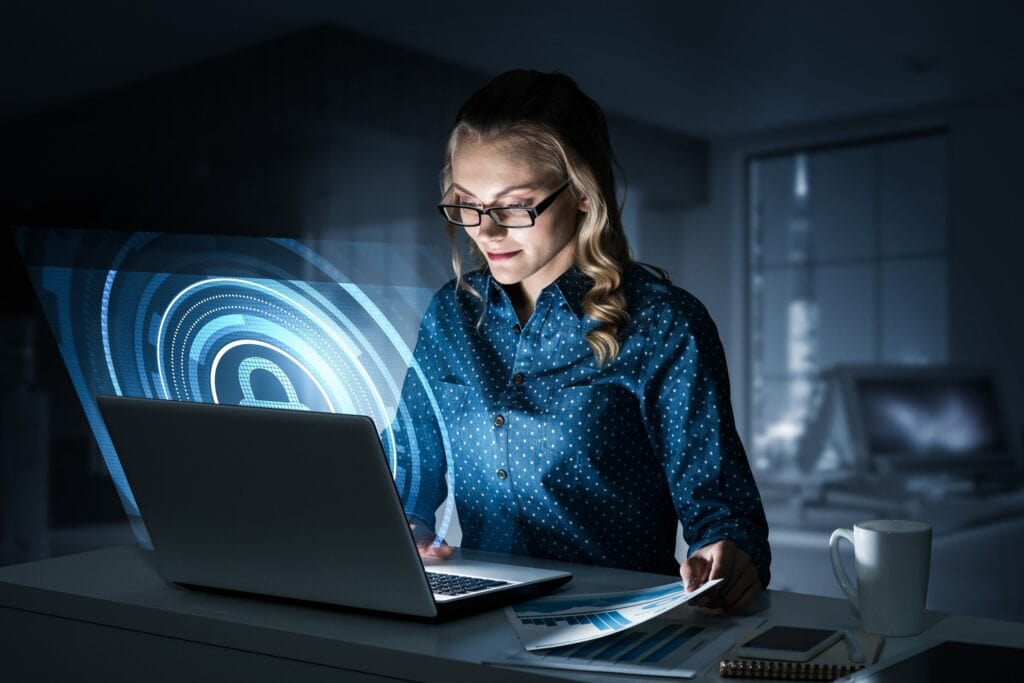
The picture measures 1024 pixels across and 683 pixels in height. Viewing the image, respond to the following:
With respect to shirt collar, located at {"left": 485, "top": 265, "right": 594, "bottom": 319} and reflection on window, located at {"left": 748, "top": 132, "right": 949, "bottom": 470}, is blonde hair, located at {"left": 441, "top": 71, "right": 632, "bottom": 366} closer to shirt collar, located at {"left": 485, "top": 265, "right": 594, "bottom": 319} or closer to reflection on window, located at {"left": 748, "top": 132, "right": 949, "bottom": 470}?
shirt collar, located at {"left": 485, "top": 265, "right": 594, "bottom": 319}

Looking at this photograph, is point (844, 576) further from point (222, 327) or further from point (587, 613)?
point (222, 327)

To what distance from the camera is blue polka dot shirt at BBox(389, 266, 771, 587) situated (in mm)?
1229

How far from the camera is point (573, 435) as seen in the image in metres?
1.29

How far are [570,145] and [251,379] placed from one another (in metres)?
0.49

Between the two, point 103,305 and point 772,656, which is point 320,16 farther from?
point 772,656

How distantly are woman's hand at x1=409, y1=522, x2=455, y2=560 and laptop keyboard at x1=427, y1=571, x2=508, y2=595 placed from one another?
0.40 ft

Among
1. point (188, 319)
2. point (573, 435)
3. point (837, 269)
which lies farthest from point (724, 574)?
point (837, 269)

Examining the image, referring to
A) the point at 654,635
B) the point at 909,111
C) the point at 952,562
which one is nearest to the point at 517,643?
the point at 654,635

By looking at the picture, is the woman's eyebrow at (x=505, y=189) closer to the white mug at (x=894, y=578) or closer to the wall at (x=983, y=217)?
the white mug at (x=894, y=578)

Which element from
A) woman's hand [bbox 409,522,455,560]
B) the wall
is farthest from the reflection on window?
woman's hand [bbox 409,522,455,560]

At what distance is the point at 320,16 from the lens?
13.9 ft

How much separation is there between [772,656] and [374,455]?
0.33 metres

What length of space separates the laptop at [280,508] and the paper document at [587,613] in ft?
0.15

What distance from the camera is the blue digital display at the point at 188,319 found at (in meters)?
1.17
